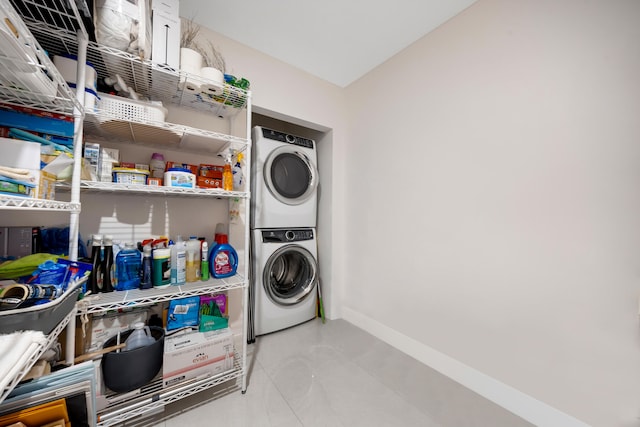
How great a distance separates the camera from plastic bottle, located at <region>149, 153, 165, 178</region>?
58.1 inches

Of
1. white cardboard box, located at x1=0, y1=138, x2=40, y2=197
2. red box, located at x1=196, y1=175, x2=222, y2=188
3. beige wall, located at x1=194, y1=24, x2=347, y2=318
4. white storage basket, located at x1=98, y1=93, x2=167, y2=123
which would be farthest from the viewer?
beige wall, located at x1=194, y1=24, x2=347, y2=318

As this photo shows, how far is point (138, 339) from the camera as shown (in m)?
1.24

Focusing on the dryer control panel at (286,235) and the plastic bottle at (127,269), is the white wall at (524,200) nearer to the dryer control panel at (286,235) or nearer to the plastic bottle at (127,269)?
the dryer control panel at (286,235)

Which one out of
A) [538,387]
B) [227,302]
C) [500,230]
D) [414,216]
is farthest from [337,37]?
[538,387]

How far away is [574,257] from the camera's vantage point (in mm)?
1149

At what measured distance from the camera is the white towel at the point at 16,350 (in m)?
0.51

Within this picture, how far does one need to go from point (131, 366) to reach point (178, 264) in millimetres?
488

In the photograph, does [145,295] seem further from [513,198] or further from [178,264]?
[513,198]

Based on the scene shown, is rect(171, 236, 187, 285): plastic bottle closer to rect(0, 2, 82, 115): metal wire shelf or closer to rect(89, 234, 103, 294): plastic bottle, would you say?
rect(89, 234, 103, 294): plastic bottle

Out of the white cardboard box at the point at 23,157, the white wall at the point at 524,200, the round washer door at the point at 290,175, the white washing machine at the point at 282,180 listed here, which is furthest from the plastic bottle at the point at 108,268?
the white wall at the point at 524,200

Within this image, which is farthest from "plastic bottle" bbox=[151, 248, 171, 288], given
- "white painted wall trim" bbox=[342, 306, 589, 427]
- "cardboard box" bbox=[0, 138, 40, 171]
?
"white painted wall trim" bbox=[342, 306, 589, 427]

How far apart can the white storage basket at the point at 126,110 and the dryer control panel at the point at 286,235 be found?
1.15m

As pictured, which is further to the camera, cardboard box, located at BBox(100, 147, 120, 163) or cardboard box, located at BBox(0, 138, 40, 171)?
cardboard box, located at BBox(100, 147, 120, 163)

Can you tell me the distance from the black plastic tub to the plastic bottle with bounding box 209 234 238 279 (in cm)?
44
